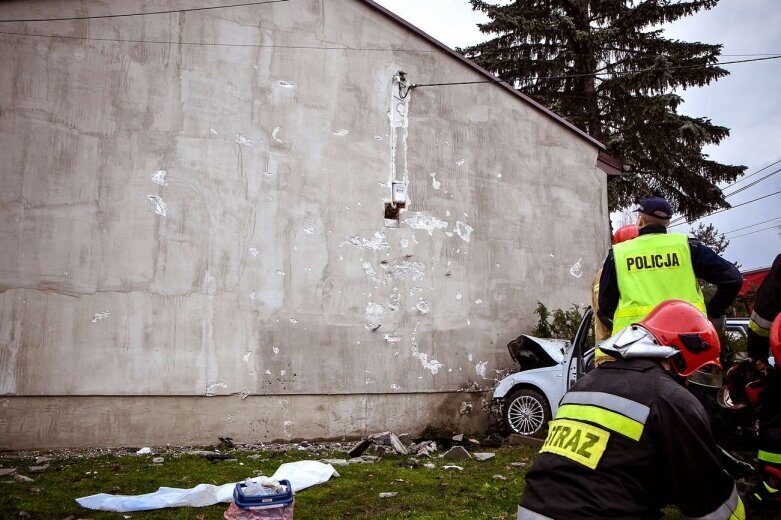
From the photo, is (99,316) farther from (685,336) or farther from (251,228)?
(685,336)

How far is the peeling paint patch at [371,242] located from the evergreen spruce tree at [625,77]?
31.1 ft

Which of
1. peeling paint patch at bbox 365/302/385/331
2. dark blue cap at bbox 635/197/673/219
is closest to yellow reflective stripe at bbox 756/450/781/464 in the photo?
dark blue cap at bbox 635/197/673/219

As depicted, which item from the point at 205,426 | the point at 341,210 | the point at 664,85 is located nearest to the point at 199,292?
the point at 205,426

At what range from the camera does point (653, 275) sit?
4.64 m

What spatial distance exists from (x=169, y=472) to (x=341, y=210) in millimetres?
5126

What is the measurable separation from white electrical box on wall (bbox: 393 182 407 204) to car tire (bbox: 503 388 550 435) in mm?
3855

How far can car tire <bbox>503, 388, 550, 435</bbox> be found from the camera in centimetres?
912

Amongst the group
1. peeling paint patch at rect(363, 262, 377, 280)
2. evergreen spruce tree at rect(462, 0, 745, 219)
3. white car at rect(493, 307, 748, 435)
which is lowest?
white car at rect(493, 307, 748, 435)

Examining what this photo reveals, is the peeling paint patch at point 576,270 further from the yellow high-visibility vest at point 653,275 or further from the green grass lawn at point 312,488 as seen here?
the yellow high-visibility vest at point 653,275

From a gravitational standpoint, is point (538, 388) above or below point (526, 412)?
above

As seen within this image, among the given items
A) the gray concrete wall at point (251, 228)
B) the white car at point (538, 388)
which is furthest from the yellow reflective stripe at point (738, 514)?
the gray concrete wall at point (251, 228)

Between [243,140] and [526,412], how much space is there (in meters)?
6.24

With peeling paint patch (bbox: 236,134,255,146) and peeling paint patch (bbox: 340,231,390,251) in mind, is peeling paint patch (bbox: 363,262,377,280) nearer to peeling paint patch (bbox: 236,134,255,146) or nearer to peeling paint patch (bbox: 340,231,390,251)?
peeling paint patch (bbox: 340,231,390,251)

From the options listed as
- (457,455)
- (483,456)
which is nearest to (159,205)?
(457,455)
